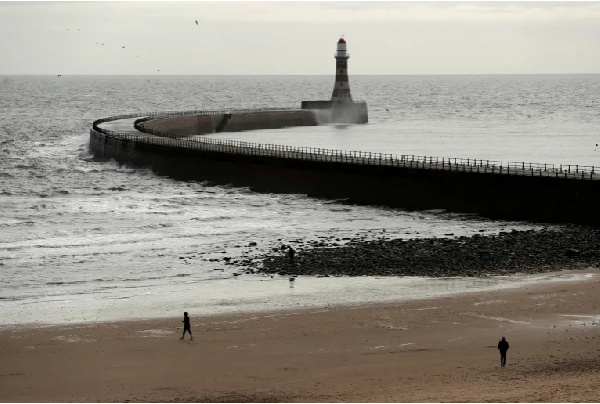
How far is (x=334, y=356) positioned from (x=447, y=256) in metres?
13.3

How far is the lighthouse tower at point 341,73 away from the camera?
107 m

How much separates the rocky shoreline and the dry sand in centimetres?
490

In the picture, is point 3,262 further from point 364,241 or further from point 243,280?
point 364,241

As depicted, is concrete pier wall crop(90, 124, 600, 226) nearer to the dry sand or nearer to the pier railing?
the pier railing

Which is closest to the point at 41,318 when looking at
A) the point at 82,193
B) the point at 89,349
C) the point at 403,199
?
the point at 89,349

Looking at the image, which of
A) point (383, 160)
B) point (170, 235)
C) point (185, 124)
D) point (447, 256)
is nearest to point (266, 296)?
point (447, 256)

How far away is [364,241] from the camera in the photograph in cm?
3975

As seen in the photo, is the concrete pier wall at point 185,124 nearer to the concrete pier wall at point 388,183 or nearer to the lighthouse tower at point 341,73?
the lighthouse tower at point 341,73

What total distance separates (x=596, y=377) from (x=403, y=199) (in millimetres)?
28096

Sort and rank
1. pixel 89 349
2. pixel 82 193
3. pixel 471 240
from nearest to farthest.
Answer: pixel 89 349 < pixel 471 240 < pixel 82 193

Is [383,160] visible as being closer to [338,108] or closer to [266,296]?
[266,296]

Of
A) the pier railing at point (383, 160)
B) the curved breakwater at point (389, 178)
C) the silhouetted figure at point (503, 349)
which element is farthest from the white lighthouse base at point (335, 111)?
the silhouetted figure at point (503, 349)

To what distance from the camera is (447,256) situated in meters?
36.2

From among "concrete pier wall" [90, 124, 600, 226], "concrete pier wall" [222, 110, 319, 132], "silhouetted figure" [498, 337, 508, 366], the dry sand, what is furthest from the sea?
"concrete pier wall" [222, 110, 319, 132]
